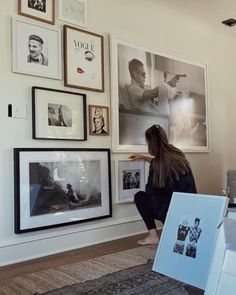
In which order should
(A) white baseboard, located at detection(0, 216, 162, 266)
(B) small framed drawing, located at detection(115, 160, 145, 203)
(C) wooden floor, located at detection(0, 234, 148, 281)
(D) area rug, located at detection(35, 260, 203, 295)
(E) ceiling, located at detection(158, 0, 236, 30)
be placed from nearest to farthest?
(D) area rug, located at detection(35, 260, 203, 295) → (C) wooden floor, located at detection(0, 234, 148, 281) → (A) white baseboard, located at detection(0, 216, 162, 266) → (B) small framed drawing, located at detection(115, 160, 145, 203) → (E) ceiling, located at detection(158, 0, 236, 30)

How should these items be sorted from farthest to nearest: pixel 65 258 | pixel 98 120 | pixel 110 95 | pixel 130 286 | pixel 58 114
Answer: pixel 110 95
pixel 98 120
pixel 58 114
pixel 65 258
pixel 130 286

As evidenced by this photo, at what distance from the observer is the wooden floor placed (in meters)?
2.37

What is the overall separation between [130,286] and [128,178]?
1.47 metres

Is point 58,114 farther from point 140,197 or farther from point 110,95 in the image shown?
point 140,197

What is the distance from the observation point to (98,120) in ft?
10.4

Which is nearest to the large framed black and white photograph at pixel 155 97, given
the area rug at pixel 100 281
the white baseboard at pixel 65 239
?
the white baseboard at pixel 65 239

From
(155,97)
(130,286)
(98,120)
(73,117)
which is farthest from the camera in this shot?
(155,97)

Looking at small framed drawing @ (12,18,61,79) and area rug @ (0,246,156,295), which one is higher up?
small framed drawing @ (12,18,61,79)

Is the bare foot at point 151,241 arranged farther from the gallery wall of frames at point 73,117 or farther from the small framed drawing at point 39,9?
the small framed drawing at point 39,9

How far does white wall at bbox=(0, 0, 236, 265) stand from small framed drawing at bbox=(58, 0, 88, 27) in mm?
88

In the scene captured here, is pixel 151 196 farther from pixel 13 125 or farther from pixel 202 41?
pixel 202 41

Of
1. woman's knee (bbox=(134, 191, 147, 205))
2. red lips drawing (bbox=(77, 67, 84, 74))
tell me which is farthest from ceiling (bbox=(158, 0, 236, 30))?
woman's knee (bbox=(134, 191, 147, 205))

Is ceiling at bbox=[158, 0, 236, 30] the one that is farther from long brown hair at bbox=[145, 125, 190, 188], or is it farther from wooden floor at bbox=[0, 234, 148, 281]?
wooden floor at bbox=[0, 234, 148, 281]

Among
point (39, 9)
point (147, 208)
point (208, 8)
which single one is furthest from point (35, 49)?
point (208, 8)
